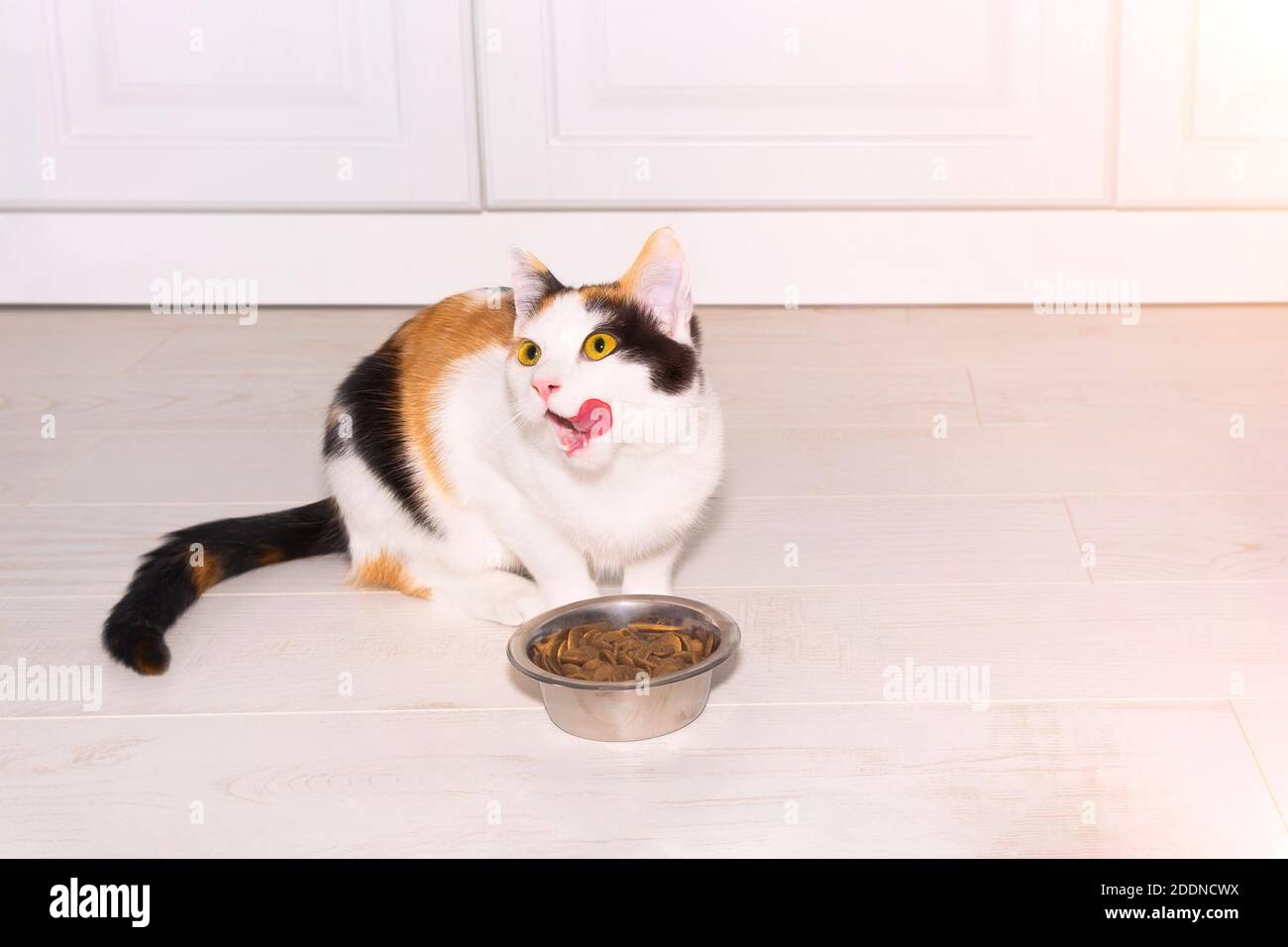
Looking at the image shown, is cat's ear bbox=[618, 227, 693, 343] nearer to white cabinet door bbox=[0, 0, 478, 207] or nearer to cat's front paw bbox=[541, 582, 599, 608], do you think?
cat's front paw bbox=[541, 582, 599, 608]

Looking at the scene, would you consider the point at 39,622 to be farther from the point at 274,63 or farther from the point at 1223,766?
the point at 274,63

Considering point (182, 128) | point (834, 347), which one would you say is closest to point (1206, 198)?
point (834, 347)

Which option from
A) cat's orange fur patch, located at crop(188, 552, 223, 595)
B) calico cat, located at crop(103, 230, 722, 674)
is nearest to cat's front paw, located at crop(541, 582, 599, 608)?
calico cat, located at crop(103, 230, 722, 674)

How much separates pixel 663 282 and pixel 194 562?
0.66m

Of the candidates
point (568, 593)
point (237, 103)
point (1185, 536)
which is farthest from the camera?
point (237, 103)

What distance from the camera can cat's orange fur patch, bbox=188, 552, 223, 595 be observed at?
1.58 metres

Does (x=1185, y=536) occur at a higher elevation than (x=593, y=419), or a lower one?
lower

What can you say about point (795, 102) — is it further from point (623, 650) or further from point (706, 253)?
point (623, 650)

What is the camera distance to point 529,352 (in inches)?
53.3

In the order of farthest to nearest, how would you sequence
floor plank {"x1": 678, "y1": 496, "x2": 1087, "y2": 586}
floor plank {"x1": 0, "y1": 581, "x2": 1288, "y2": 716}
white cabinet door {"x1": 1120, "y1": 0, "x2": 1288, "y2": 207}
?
white cabinet door {"x1": 1120, "y1": 0, "x2": 1288, "y2": 207}, floor plank {"x1": 678, "y1": 496, "x2": 1087, "y2": 586}, floor plank {"x1": 0, "y1": 581, "x2": 1288, "y2": 716}

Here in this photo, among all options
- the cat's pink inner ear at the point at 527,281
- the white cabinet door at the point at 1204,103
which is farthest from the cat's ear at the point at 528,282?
the white cabinet door at the point at 1204,103

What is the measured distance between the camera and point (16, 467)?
2.08m

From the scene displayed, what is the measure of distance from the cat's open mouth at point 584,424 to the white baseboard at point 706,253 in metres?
1.52

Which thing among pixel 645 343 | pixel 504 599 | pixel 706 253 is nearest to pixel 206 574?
pixel 504 599
